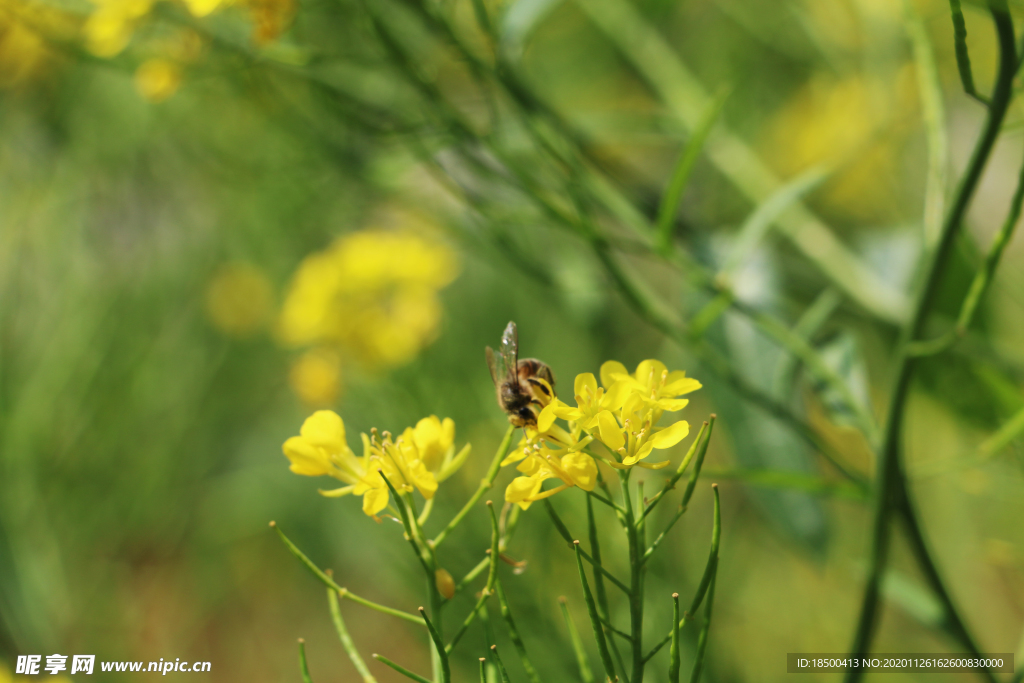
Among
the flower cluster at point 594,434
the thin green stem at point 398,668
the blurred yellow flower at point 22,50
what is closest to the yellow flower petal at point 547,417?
the flower cluster at point 594,434

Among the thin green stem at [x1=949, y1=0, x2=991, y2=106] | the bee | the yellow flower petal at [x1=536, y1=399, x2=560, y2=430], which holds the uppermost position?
the thin green stem at [x1=949, y1=0, x2=991, y2=106]

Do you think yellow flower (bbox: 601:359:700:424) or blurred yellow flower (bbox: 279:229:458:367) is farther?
blurred yellow flower (bbox: 279:229:458:367)

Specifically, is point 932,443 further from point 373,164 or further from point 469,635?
point 373,164

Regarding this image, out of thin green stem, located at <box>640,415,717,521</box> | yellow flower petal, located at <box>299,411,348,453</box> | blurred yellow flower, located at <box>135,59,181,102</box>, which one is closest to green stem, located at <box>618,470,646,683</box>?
thin green stem, located at <box>640,415,717,521</box>

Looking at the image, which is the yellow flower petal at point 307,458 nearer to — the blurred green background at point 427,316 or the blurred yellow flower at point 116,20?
the blurred green background at point 427,316

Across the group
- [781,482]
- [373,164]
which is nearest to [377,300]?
[373,164]

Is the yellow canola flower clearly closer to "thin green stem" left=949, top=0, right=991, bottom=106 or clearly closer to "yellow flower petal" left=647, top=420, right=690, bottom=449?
"yellow flower petal" left=647, top=420, right=690, bottom=449

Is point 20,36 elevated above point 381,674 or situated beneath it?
elevated above
